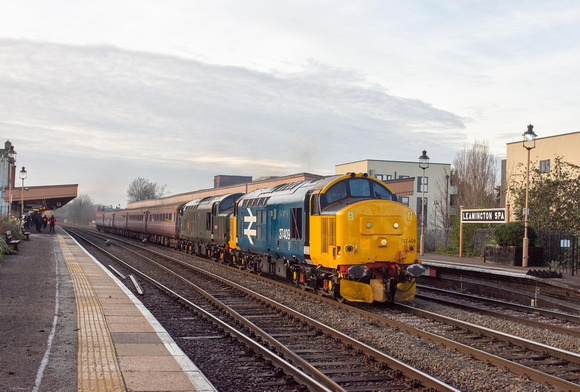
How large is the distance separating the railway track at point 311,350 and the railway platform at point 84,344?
1.55 meters

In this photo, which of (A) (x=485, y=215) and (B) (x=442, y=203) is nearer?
(A) (x=485, y=215)

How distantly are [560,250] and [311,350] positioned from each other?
1517 centimetres

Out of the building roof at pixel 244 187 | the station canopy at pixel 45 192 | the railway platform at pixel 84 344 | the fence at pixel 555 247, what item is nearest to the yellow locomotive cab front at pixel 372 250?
the railway platform at pixel 84 344

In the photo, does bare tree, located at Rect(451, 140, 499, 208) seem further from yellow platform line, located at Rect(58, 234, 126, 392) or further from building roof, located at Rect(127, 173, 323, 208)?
yellow platform line, located at Rect(58, 234, 126, 392)

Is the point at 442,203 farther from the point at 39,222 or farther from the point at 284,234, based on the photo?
the point at 39,222

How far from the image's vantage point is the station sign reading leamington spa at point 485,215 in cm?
2239

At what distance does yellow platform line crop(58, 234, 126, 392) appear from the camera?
630 cm

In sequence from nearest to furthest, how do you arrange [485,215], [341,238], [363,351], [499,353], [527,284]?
[363,351] → [499,353] → [341,238] → [527,284] → [485,215]

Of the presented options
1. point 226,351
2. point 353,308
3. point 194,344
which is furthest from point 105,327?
point 353,308

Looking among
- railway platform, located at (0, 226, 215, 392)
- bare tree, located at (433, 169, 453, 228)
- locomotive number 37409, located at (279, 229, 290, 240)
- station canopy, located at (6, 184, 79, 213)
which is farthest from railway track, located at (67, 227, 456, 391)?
station canopy, located at (6, 184, 79, 213)

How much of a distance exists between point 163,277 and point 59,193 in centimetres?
4461

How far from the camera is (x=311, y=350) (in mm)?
8805

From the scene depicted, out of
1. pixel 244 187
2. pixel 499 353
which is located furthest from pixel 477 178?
pixel 499 353

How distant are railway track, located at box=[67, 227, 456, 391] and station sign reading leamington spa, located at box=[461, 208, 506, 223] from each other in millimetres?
12790
